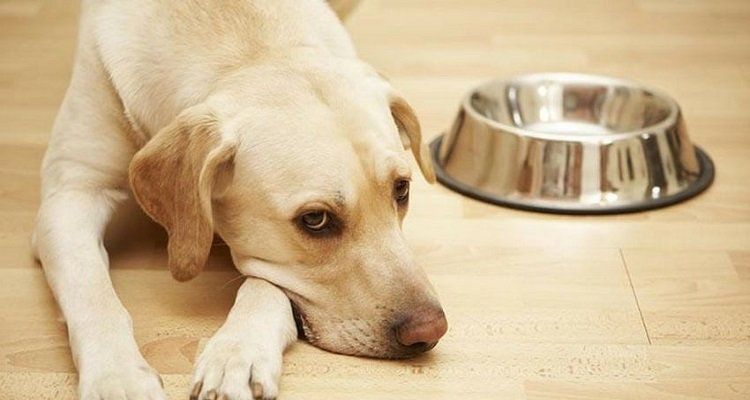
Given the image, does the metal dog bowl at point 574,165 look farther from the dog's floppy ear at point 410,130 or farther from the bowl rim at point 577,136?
the dog's floppy ear at point 410,130

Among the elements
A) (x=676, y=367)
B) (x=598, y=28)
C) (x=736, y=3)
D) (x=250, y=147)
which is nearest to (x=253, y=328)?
(x=250, y=147)

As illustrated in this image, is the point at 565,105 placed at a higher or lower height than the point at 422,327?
lower

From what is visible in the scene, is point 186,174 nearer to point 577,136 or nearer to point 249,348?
point 249,348

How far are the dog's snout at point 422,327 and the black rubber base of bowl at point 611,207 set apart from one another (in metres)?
0.85

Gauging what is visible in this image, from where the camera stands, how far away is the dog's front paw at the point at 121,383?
1.80 metres

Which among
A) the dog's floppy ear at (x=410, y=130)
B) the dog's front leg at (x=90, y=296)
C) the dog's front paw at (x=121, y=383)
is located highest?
the dog's floppy ear at (x=410, y=130)

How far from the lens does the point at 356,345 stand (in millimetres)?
2010

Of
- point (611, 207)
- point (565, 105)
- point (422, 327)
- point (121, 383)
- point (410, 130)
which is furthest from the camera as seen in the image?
point (565, 105)

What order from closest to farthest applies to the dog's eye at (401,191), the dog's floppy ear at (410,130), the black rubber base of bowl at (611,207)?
the dog's eye at (401,191), the dog's floppy ear at (410,130), the black rubber base of bowl at (611,207)

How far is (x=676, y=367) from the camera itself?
2.05 metres

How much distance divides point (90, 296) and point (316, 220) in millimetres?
435

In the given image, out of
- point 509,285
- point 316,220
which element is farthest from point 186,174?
point 509,285

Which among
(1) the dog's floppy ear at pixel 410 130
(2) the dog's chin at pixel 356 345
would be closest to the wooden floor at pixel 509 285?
(2) the dog's chin at pixel 356 345

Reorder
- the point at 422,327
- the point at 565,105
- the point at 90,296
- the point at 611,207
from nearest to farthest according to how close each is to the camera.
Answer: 1. the point at 422,327
2. the point at 90,296
3. the point at 611,207
4. the point at 565,105
